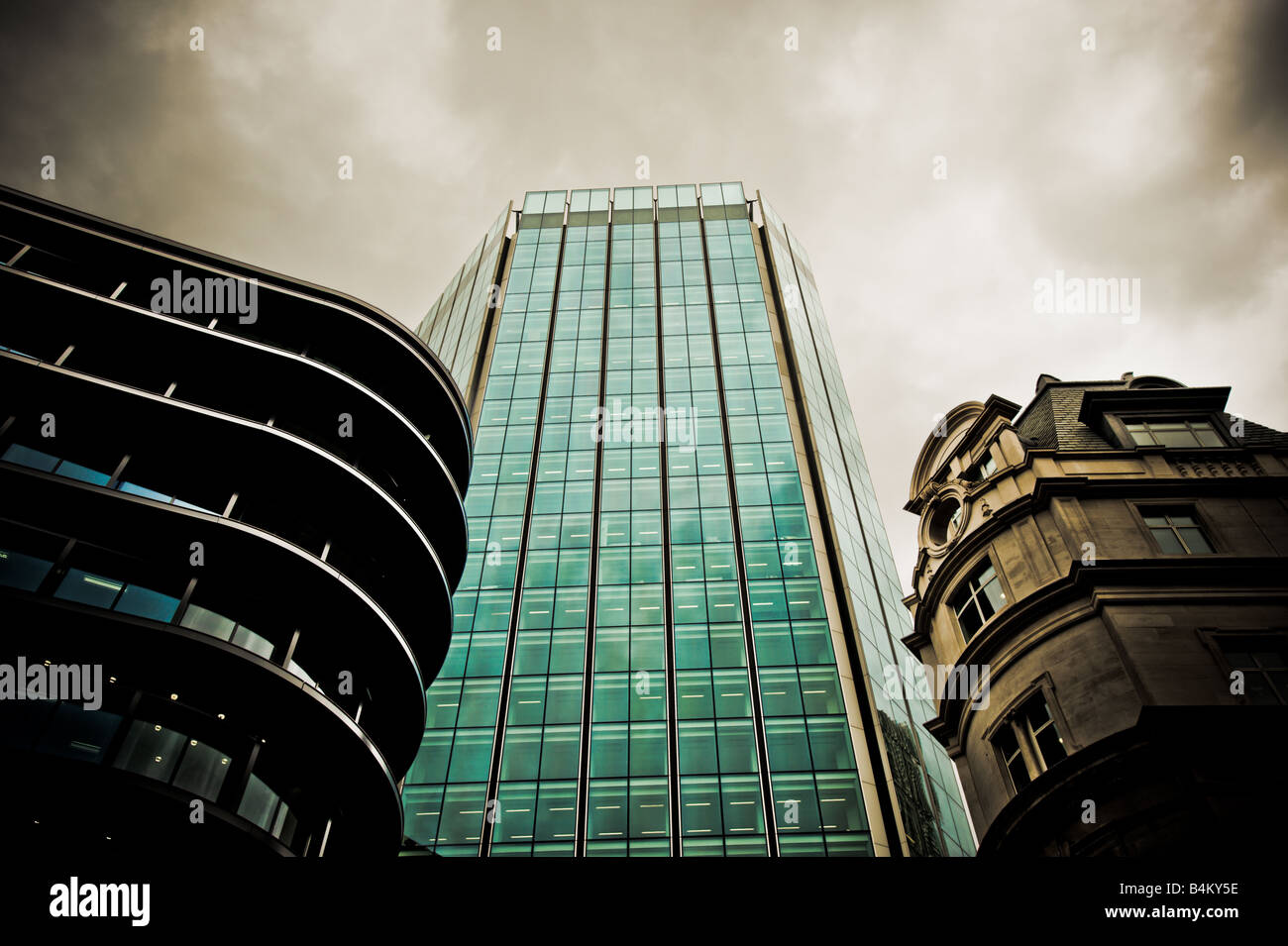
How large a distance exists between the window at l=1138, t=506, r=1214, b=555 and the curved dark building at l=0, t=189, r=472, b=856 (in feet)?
64.2

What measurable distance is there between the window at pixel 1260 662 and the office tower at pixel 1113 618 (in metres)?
0.04

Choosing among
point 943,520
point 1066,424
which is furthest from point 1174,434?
point 943,520

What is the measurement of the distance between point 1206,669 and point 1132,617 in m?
1.76

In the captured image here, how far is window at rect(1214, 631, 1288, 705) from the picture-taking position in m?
18.2

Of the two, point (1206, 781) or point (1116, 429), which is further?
point (1116, 429)

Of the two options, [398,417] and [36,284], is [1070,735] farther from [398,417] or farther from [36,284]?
[36,284]

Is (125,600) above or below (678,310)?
below

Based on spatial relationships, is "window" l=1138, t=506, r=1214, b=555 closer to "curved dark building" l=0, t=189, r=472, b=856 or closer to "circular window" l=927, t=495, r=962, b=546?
"circular window" l=927, t=495, r=962, b=546

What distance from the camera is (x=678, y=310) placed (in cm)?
6925

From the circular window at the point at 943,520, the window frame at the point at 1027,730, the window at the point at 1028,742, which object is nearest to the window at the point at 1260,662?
the window frame at the point at 1027,730

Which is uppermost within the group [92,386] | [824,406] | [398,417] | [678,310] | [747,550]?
[678,310]

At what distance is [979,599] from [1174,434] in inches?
298

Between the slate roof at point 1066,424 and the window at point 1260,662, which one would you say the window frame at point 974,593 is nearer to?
the slate roof at point 1066,424
